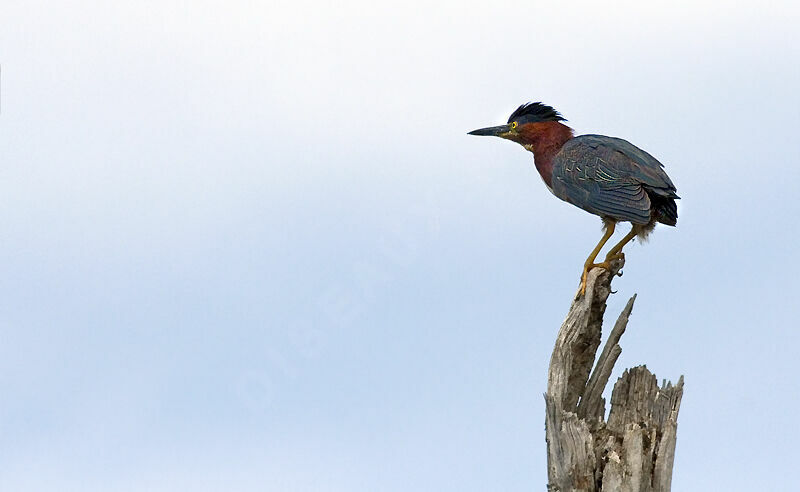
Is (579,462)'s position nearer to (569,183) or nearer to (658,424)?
(658,424)

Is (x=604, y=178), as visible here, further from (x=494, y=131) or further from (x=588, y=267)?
(x=494, y=131)

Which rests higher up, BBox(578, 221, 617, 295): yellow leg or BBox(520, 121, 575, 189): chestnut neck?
BBox(520, 121, 575, 189): chestnut neck

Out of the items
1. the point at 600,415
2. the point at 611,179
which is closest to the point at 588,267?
the point at 611,179

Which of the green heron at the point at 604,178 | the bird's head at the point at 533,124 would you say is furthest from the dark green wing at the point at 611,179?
the bird's head at the point at 533,124

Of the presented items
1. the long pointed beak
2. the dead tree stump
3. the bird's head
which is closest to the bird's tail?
the dead tree stump

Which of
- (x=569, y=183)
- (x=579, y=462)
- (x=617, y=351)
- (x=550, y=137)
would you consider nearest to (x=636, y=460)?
(x=579, y=462)

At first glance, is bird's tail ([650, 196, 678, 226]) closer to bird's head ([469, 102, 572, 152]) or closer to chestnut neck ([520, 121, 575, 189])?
chestnut neck ([520, 121, 575, 189])

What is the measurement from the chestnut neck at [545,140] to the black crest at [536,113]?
5 centimetres

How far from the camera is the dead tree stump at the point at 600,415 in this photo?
7785mm

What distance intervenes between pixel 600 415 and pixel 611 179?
223 centimetres

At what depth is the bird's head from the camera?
10047 mm

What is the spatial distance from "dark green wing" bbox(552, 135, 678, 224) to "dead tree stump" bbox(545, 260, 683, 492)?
55 cm

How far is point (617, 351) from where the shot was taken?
8.50 meters

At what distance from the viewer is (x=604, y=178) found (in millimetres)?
9086
